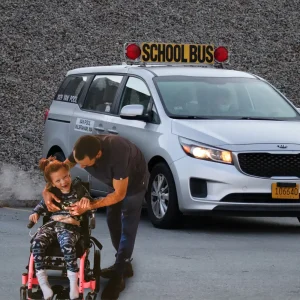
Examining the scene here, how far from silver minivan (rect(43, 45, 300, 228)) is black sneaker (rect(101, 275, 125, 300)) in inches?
171

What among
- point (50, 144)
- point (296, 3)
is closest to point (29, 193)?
point (50, 144)

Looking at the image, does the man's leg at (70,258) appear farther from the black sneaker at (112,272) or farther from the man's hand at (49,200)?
the black sneaker at (112,272)

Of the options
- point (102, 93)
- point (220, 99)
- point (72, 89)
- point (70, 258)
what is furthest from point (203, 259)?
Answer: point (72, 89)

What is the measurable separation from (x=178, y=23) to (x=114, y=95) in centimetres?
1483

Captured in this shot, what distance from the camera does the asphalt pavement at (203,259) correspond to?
8.16m

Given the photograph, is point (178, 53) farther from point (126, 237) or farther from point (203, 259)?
point (126, 237)

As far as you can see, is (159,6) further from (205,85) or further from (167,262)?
(167,262)

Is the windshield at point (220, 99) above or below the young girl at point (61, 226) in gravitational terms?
above

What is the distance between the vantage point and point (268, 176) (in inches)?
476

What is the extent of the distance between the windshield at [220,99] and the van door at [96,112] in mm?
822

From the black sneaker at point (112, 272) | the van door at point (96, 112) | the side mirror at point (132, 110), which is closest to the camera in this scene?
the black sneaker at point (112, 272)

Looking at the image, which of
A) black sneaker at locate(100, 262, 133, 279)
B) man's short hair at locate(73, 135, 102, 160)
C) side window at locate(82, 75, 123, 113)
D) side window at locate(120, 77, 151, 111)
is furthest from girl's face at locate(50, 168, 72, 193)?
side window at locate(82, 75, 123, 113)

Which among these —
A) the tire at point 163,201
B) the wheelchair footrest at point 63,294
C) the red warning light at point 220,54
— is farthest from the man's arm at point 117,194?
the red warning light at point 220,54

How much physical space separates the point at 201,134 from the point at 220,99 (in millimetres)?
1309
